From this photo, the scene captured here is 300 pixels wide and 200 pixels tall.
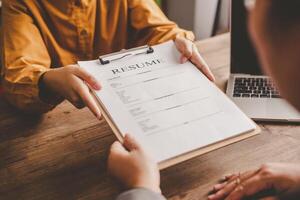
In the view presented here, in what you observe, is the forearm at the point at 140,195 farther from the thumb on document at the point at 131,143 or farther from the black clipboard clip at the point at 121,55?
the black clipboard clip at the point at 121,55

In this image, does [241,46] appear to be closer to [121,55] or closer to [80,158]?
[121,55]

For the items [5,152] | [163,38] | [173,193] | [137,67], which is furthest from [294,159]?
[5,152]

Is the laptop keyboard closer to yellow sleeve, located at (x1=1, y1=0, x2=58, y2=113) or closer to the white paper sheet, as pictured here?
the white paper sheet

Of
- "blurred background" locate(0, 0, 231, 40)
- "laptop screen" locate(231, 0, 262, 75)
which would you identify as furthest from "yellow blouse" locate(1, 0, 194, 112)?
"blurred background" locate(0, 0, 231, 40)

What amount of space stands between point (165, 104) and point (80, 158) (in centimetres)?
22

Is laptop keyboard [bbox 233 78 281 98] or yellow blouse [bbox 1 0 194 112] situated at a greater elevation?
yellow blouse [bbox 1 0 194 112]

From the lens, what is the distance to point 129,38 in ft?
4.53

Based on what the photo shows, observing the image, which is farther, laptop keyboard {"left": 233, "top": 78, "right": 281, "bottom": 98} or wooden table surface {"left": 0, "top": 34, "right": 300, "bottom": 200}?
laptop keyboard {"left": 233, "top": 78, "right": 281, "bottom": 98}

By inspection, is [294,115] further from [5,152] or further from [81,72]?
[5,152]

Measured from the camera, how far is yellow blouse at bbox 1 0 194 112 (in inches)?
41.2

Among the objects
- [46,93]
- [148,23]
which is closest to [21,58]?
[46,93]

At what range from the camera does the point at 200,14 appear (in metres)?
A: 2.25

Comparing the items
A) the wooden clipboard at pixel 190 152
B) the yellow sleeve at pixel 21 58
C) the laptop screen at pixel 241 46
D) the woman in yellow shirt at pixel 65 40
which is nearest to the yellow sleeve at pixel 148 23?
the woman in yellow shirt at pixel 65 40

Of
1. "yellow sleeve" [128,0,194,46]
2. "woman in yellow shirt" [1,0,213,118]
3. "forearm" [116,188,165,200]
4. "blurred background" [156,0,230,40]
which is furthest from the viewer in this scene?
"blurred background" [156,0,230,40]
